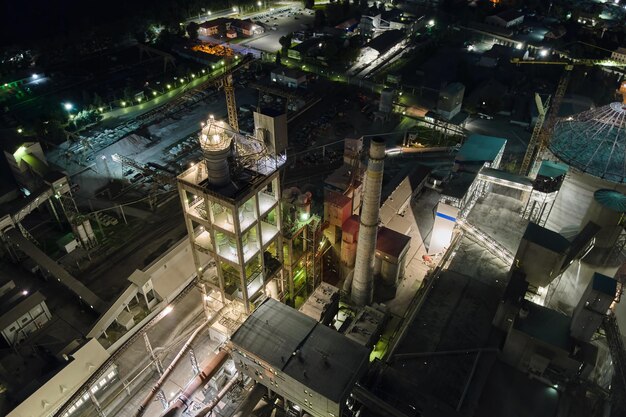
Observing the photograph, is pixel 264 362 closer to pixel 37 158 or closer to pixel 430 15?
pixel 37 158

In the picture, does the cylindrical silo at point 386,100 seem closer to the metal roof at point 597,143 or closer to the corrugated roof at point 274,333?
the metal roof at point 597,143

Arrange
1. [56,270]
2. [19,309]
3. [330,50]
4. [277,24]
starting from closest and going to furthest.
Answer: [19,309] → [56,270] → [330,50] → [277,24]

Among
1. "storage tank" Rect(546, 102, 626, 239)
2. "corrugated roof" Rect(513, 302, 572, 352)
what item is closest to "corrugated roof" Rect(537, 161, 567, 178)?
"storage tank" Rect(546, 102, 626, 239)

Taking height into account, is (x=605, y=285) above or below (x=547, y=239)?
above

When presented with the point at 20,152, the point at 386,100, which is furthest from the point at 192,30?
the point at 20,152

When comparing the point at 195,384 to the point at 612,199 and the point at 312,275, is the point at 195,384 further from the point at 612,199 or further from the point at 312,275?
the point at 612,199

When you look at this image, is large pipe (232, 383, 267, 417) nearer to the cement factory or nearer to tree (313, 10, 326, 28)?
the cement factory

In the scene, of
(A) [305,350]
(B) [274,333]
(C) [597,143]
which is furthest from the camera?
(C) [597,143]
